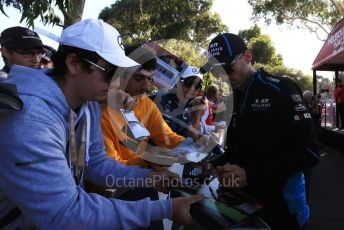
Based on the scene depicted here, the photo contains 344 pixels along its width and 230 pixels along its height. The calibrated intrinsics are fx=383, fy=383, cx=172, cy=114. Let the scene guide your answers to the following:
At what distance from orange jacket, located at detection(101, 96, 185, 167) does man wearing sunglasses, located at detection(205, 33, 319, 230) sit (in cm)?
84

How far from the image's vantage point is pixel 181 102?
442 centimetres

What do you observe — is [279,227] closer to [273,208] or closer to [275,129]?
[273,208]

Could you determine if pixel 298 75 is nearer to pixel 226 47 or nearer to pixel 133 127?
pixel 133 127

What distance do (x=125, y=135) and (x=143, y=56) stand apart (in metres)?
0.66

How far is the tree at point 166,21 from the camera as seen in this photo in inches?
781

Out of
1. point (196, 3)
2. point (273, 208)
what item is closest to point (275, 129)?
point (273, 208)

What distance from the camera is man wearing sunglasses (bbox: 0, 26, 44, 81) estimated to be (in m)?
3.45

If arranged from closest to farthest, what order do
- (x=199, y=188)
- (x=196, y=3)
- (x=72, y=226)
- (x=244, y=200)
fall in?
(x=72, y=226), (x=244, y=200), (x=199, y=188), (x=196, y=3)

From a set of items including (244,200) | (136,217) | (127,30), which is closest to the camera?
(136,217)

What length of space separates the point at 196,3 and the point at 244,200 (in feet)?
90.9

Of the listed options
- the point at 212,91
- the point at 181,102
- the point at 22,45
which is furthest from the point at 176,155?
the point at 212,91

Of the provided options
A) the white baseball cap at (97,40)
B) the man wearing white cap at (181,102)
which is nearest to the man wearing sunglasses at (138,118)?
the man wearing white cap at (181,102)

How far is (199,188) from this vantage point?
6.80ft

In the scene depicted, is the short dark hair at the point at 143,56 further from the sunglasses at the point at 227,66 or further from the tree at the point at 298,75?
the tree at the point at 298,75
